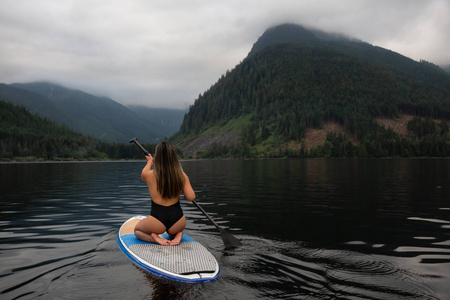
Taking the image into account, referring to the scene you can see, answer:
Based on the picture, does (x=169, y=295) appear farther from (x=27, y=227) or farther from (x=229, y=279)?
(x=27, y=227)

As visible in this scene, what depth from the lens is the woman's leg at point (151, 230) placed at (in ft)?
32.7

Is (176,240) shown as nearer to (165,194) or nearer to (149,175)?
(165,194)

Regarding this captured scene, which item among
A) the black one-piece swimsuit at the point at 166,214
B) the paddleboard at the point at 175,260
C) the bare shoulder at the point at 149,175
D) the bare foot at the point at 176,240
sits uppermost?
the bare shoulder at the point at 149,175

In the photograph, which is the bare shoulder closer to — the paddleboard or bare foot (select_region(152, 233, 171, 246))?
bare foot (select_region(152, 233, 171, 246))

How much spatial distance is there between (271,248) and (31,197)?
24962 mm

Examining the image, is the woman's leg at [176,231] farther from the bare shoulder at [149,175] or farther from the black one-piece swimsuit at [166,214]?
the bare shoulder at [149,175]

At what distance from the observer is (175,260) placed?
28.7 feet

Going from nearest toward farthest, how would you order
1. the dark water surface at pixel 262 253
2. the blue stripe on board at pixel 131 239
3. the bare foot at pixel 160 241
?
the dark water surface at pixel 262 253
the bare foot at pixel 160 241
the blue stripe on board at pixel 131 239

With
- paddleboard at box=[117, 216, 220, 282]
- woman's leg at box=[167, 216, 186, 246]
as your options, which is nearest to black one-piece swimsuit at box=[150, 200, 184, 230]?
woman's leg at box=[167, 216, 186, 246]

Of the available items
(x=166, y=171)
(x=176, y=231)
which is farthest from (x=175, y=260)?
(x=166, y=171)

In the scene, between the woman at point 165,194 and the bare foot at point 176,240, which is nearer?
the woman at point 165,194

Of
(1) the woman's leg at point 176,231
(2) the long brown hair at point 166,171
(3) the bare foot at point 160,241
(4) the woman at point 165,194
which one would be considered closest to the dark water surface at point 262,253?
(3) the bare foot at point 160,241

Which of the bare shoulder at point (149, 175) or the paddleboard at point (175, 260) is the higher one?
the bare shoulder at point (149, 175)

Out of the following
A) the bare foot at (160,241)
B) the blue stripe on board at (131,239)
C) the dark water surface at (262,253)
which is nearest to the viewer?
the dark water surface at (262,253)
